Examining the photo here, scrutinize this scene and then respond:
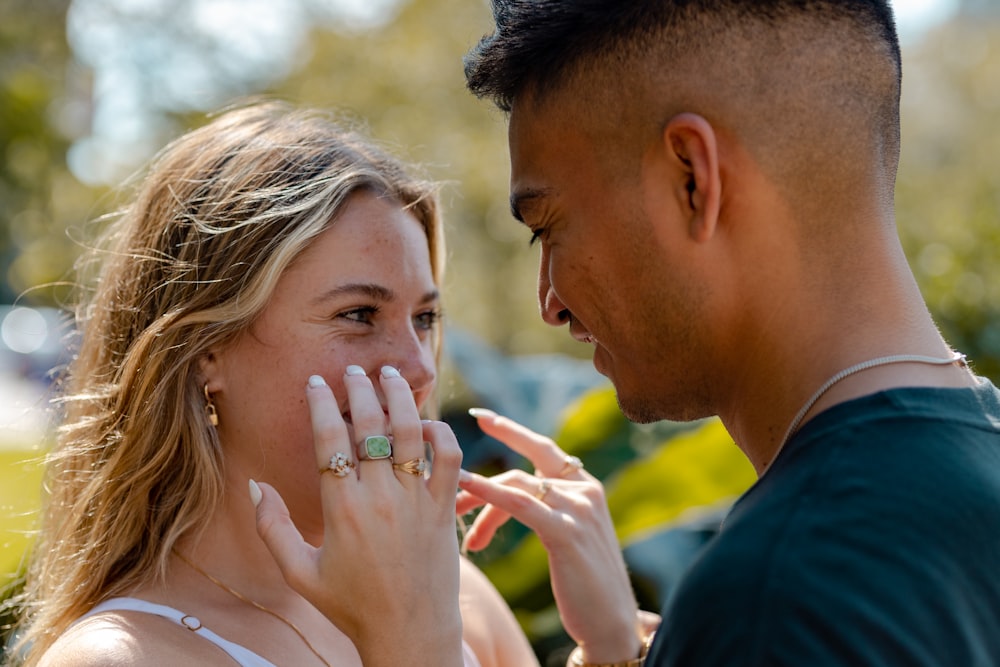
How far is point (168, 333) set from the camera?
8.97 ft

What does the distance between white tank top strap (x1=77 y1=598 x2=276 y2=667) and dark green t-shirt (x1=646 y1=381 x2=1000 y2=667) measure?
1.38 meters

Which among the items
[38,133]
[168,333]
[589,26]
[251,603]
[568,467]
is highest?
[38,133]

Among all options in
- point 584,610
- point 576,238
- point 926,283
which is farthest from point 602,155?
point 926,283

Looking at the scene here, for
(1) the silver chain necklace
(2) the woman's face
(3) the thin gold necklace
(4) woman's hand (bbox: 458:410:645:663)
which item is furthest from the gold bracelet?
(1) the silver chain necklace

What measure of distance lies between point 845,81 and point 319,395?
4.36 feet

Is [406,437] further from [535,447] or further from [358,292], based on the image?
[535,447]

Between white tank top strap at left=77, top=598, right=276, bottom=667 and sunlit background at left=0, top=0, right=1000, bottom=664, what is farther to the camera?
sunlit background at left=0, top=0, right=1000, bottom=664

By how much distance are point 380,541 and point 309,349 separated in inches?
32.3

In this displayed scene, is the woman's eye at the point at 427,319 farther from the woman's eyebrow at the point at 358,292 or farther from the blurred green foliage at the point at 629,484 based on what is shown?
the blurred green foliage at the point at 629,484

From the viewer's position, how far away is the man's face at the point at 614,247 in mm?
1781

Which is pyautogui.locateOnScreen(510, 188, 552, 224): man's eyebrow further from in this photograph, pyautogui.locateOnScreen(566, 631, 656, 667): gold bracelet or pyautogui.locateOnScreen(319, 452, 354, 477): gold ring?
pyautogui.locateOnScreen(566, 631, 656, 667): gold bracelet

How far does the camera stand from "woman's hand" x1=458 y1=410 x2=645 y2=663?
281 cm

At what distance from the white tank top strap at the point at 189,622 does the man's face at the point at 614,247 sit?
4.10 feet

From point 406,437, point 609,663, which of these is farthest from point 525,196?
point 609,663
